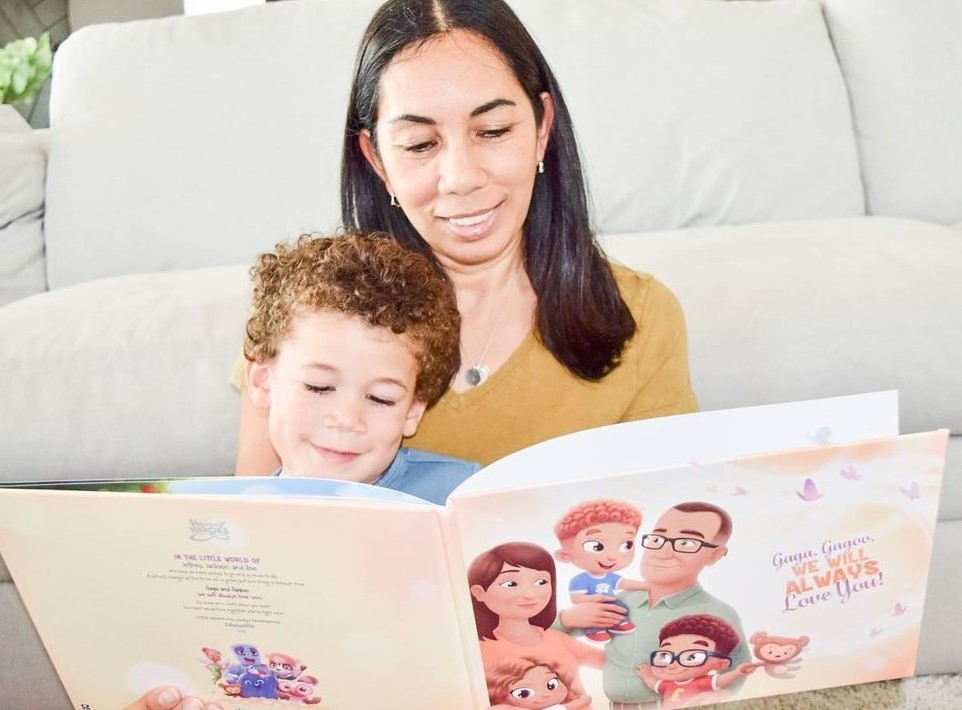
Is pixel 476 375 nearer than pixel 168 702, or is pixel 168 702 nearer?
pixel 168 702

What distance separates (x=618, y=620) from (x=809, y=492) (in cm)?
18

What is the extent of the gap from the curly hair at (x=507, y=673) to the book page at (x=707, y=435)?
0.14 metres

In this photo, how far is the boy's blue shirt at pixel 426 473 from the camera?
3.07 feet

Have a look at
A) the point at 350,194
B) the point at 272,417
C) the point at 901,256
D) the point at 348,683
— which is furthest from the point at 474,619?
the point at 901,256

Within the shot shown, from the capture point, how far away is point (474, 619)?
72 cm

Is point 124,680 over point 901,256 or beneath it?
beneath

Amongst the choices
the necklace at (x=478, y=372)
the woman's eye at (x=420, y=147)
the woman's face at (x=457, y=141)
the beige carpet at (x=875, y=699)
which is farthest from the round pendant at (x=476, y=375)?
the beige carpet at (x=875, y=699)

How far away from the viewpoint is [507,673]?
75cm

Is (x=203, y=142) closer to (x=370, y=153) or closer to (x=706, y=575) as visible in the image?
(x=370, y=153)

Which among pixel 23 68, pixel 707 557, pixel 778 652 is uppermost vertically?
pixel 23 68

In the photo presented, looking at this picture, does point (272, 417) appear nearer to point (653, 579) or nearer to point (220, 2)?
point (653, 579)

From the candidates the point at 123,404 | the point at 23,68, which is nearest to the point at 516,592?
the point at 123,404

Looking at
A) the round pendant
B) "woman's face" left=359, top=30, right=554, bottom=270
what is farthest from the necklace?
"woman's face" left=359, top=30, right=554, bottom=270

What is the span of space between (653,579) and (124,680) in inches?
17.8
